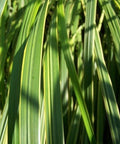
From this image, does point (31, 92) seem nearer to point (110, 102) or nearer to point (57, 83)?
point (57, 83)

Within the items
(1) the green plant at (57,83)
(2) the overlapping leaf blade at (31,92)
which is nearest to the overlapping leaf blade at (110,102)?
(1) the green plant at (57,83)

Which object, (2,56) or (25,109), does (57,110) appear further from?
(2,56)

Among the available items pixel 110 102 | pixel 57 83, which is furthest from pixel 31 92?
pixel 110 102

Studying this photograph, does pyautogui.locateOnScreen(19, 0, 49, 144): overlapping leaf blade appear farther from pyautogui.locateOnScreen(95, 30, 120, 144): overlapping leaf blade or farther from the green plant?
pyautogui.locateOnScreen(95, 30, 120, 144): overlapping leaf blade

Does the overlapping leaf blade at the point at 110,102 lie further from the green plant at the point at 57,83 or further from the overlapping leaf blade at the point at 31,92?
the overlapping leaf blade at the point at 31,92

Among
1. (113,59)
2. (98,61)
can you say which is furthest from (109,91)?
(113,59)

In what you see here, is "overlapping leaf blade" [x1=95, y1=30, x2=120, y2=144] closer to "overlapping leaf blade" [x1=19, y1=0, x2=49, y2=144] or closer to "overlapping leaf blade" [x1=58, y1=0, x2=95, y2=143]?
"overlapping leaf blade" [x1=58, y1=0, x2=95, y2=143]

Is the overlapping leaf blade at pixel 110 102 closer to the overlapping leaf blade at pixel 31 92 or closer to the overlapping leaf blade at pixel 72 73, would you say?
the overlapping leaf blade at pixel 72 73

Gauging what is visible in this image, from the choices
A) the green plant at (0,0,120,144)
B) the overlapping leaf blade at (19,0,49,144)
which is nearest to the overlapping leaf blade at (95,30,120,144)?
the green plant at (0,0,120,144)
